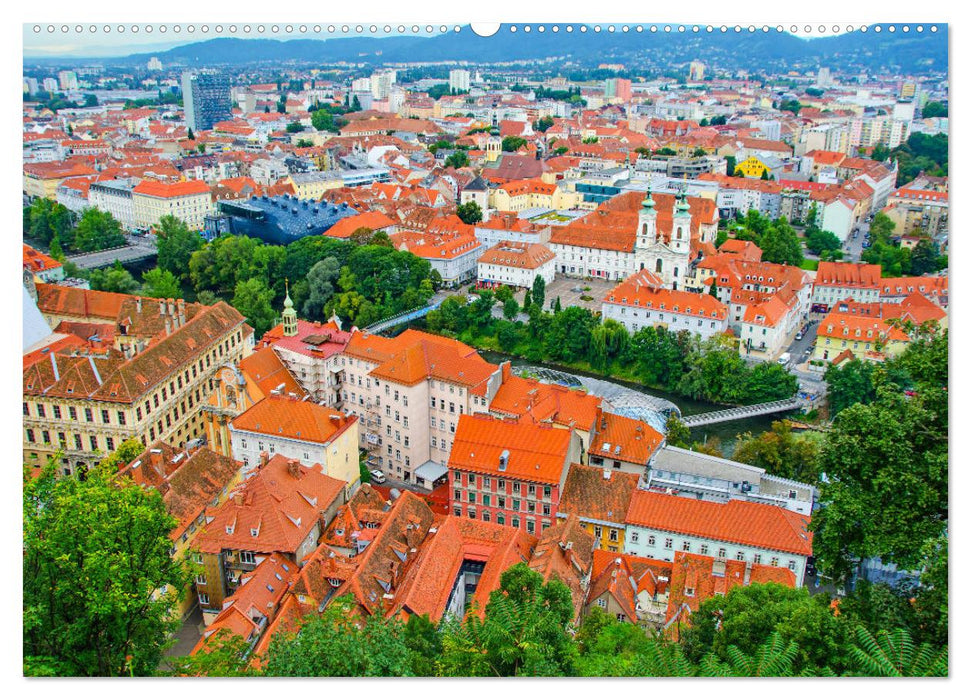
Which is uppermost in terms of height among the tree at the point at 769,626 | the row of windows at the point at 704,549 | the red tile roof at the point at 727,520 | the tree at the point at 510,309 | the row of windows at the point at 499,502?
the tree at the point at 769,626

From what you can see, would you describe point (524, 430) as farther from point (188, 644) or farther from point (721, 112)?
point (721, 112)

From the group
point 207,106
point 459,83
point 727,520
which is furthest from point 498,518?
point 459,83

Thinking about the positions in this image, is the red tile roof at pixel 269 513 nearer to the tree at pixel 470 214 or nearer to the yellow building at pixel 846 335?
the yellow building at pixel 846 335

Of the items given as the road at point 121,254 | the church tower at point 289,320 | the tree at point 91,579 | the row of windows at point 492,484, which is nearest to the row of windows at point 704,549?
the row of windows at point 492,484

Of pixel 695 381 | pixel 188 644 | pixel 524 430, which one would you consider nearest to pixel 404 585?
pixel 188 644

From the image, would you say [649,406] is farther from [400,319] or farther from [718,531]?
[400,319]

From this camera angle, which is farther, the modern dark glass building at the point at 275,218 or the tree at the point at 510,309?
the modern dark glass building at the point at 275,218
